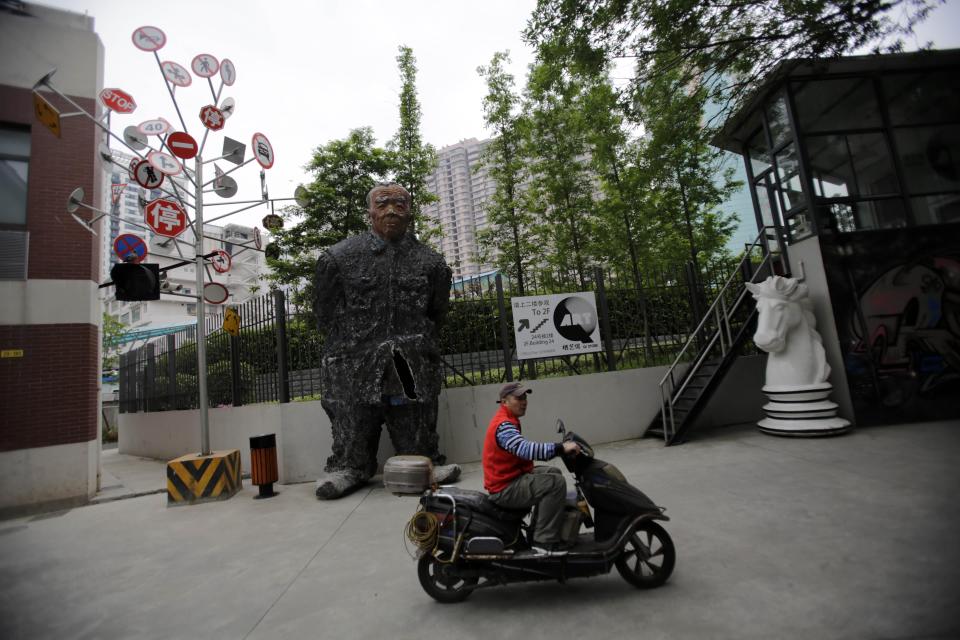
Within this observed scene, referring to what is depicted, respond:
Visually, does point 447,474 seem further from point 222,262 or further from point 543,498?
point 222,262

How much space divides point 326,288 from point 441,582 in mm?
4433

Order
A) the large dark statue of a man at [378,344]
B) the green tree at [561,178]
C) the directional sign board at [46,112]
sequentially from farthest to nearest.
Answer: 1. the green tree at [561,178]
2. the large dark statue of a man at [378,344]
3. the directional sign board at [46,112]

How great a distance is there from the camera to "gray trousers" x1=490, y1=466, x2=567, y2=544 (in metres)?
2.66

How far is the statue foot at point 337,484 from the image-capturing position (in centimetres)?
561

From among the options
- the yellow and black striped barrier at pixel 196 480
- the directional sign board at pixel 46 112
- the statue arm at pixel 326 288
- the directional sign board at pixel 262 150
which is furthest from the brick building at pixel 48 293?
the statue arm at pixel 326 288

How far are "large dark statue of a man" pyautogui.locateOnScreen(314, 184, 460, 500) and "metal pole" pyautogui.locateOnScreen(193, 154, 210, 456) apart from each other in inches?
67.2

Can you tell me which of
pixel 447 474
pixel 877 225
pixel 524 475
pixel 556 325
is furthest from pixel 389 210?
pixel 877 225

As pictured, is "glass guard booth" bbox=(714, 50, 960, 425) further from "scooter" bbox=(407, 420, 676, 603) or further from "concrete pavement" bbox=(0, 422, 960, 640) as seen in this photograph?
"scooter" bbox=(407, 420, 676, 603)

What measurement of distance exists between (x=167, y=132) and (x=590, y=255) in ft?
29.5

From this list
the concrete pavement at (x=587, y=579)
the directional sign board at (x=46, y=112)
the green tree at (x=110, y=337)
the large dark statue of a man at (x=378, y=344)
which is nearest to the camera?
the concrete pavement at (x=587, y=579)

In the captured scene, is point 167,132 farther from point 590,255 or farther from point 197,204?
point 590,255

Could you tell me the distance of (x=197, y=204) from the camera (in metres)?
6.75

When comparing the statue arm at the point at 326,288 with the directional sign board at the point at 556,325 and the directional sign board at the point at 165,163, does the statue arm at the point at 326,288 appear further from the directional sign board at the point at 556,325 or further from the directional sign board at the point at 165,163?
the directional sign board at the point at 556,325

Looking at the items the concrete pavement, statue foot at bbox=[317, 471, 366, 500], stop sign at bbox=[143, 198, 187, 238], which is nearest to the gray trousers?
the concrete pavement
